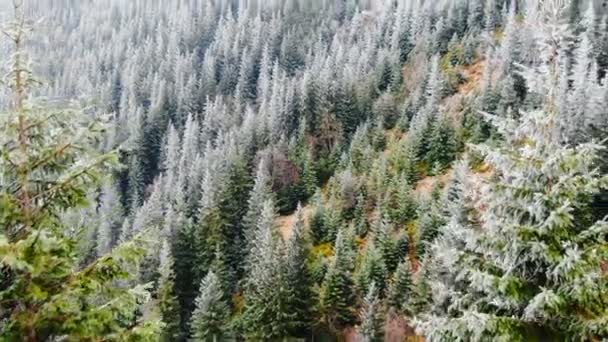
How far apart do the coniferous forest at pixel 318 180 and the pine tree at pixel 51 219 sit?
34mm

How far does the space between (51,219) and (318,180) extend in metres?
93.3

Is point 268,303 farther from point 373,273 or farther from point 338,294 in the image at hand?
point 373,273

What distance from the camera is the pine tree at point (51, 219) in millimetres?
9391

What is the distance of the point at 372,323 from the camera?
188ft

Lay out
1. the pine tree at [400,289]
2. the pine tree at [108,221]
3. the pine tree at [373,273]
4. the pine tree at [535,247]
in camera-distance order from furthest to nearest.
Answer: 1. the pine tree at [108,221]
2. the pine tree at [373,273]
3. the pine tree at [400,289]
4. the pine tree at [535,247]

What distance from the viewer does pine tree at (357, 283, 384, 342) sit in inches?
2253

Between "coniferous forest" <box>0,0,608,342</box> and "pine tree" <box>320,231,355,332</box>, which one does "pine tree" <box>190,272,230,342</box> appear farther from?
"pine tree" <box>320,231,355,332</box>

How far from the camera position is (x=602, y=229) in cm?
1120

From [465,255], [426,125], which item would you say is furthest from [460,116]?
[465,255]

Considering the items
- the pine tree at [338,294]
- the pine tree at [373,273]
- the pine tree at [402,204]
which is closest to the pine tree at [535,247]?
the pine tree at [338,294]

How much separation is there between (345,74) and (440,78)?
2293 centimetres

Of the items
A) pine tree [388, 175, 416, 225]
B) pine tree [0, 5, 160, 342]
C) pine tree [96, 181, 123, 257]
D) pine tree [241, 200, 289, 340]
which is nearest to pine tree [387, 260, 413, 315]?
pine tree [241, 200, 289, 340]

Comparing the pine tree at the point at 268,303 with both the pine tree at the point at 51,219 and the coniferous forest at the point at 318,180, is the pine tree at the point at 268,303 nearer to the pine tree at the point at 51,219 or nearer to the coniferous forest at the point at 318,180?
the coniferous forest at the point at 318,180

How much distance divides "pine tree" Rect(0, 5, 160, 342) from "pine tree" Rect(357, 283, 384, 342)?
4854cm
